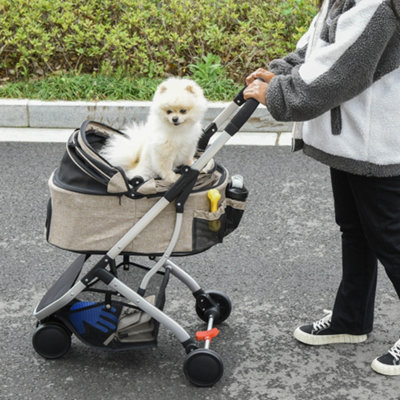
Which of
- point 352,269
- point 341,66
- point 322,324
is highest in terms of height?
point 341,66

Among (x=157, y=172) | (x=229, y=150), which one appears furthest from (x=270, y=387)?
(x=229, y=150)

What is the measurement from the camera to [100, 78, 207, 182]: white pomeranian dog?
10.9ft

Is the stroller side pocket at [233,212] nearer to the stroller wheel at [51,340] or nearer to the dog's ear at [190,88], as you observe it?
the dog's ear at [190,88]

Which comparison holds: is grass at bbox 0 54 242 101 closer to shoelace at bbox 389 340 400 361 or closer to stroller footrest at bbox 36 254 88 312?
stroller footrest at bbox 36 254 88 312

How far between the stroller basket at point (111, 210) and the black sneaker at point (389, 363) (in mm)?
906

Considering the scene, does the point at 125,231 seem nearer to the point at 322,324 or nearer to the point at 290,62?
the point at 290,62

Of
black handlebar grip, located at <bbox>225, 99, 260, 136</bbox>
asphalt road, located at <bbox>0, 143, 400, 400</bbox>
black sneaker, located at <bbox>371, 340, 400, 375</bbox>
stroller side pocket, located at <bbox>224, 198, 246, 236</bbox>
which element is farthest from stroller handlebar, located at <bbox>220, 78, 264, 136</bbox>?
black sneaker, located at <bbox>371, 340, 400, 375</bbox>

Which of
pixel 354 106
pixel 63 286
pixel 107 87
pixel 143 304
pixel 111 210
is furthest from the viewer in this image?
pixel 107 87

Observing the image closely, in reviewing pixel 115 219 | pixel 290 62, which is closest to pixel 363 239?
pixel 290 62

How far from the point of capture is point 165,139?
3.36m

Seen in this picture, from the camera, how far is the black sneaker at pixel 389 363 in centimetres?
342

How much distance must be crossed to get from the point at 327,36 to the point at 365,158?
47cm

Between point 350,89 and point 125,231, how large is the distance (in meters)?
1.04

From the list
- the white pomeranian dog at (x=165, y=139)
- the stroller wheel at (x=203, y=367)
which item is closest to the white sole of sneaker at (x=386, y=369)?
the stroller wheel at (x=203, y=367)
